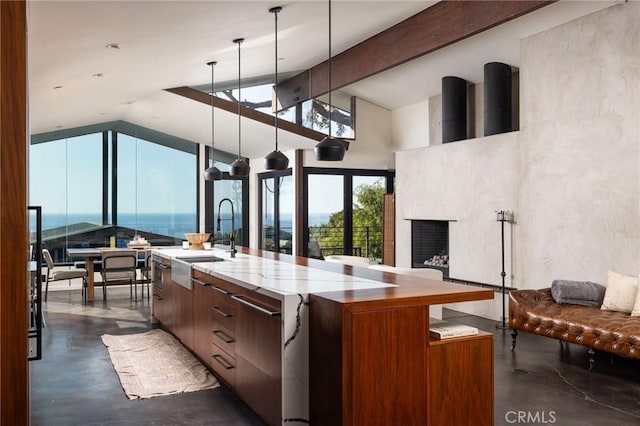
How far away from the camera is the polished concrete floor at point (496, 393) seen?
3.44 meters

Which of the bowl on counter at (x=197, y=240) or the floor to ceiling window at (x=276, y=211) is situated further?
the floor to ceiling window at (x=276, y=211)

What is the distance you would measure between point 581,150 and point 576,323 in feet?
6.04

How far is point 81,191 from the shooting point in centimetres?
1008

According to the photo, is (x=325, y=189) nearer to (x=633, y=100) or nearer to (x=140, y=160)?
(x=140, y=160)

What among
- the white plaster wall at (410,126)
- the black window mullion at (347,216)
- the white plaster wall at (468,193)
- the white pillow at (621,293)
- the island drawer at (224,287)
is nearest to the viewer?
the island drawer at (224,287)

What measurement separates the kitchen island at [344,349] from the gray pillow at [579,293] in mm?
2198

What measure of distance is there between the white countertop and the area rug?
83 centimetres

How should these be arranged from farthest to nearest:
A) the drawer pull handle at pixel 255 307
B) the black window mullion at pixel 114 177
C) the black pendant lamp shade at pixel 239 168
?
the black window mullion at pixel 114 177 < the black pendant lamp shade at pixel 239 168 < the drawer pull handle at pixel 255 307

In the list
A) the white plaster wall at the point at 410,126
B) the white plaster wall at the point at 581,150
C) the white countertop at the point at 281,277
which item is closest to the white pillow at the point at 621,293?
the white plaster wall at the point at 581,150

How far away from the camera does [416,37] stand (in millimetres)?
6105

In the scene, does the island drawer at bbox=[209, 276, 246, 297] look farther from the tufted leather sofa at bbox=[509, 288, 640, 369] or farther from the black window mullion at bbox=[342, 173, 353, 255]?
the black window mullion at bbox=[342, 173, 353, 255]

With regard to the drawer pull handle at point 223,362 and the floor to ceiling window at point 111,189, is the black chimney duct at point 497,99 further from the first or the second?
the floor to ceiling window at point 111,189

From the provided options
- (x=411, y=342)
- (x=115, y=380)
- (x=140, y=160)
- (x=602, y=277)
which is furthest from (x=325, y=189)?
(x=411, y=342)

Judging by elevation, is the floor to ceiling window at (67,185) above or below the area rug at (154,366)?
above
